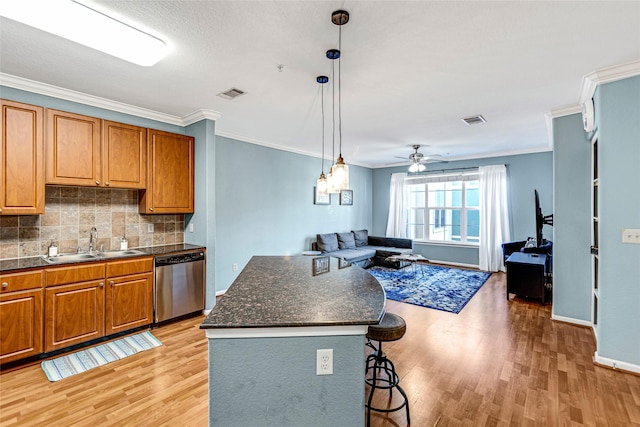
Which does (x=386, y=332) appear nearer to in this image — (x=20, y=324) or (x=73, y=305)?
(x=73, y=305)

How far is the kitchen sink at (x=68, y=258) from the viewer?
2809 millimetres

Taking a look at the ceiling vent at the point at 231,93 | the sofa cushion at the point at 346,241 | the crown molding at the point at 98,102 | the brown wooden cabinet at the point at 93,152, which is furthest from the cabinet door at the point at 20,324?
the sofa cushion at the point at 346,241

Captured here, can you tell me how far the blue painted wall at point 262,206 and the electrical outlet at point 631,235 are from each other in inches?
176

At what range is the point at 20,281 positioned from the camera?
8.10 ft

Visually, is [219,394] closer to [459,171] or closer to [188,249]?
[188,249]

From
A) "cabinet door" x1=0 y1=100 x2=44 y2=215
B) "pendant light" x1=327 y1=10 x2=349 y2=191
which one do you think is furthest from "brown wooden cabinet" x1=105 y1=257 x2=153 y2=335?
"pendant light" x1=327 y1=10 x2=349 y2=191

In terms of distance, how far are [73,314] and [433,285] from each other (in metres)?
4.86

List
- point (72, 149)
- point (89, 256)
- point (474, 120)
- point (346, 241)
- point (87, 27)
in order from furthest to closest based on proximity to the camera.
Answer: point (346, 241) → point (474, 120) → point (89, 256) → point (72, 149) → point (87, 27)

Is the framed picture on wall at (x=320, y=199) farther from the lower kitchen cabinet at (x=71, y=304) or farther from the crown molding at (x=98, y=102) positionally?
the lower kitchen cabinet at (x=71, y=304)

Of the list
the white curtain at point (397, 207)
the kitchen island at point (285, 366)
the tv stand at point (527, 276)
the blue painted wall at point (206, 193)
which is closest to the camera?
the kitchen island at point (285, 366)

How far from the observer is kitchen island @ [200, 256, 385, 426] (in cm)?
129

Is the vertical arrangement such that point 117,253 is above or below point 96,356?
above

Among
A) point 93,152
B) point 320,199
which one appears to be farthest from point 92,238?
point 320,199

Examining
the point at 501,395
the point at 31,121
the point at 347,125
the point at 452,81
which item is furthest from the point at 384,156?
the point at 31,121
